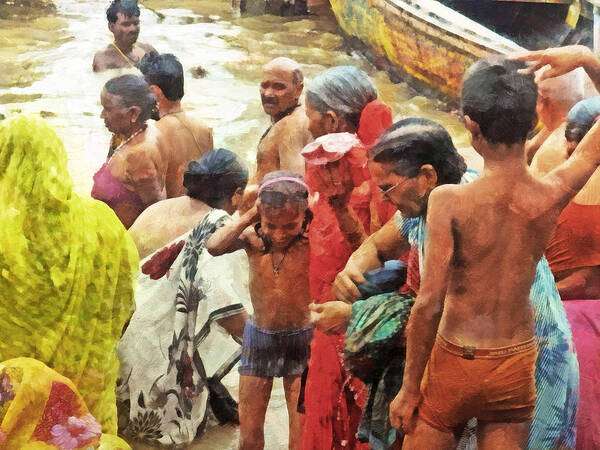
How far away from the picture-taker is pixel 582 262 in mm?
2738

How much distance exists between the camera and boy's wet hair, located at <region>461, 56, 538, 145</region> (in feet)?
6.78

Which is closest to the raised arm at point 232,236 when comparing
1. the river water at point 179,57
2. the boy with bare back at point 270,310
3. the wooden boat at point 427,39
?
the boy with bare back at point 270,310

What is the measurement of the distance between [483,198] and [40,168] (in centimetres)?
119

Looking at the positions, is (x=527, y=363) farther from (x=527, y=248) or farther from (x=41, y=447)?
(x=41, y=447)

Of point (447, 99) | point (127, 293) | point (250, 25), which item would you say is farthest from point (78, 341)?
point (250, 25)

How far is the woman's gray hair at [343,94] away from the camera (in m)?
2.95

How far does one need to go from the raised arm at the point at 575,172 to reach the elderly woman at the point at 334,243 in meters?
0.60

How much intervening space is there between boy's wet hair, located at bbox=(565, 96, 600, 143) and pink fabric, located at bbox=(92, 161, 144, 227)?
197cm

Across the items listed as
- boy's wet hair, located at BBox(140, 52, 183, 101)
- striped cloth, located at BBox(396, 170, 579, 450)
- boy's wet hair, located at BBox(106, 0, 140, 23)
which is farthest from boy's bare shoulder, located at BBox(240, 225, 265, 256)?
boy's wet hair, located at BBox(106, 0, 140, 23)

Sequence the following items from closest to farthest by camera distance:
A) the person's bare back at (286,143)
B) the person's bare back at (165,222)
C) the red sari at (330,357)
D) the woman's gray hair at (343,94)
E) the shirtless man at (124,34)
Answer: the red sari at (330,357) < the woman's gray hair at (343,94) < the person's bare back at (165,222) < the person's bare back at (286,143) < the shirtless man at (124,34)

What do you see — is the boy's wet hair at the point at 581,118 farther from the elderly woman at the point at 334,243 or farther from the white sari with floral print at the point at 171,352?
the white sari with floral print at the point at 171,352

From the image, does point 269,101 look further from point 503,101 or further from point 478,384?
point 478,384

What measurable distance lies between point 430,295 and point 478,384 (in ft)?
0.78

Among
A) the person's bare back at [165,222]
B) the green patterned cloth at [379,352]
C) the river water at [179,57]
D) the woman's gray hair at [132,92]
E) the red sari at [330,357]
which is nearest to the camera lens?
the green patterned cloth at [379,352]
